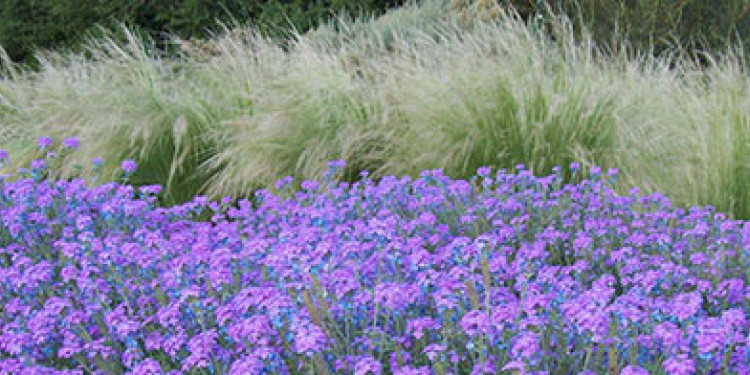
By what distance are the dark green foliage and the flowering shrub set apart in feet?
20.4

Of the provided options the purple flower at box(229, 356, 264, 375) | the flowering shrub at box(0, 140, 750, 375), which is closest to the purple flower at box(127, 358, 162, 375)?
the flowering shrub at box(0, 140, 750, 375)

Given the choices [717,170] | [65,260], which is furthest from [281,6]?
[65,260]

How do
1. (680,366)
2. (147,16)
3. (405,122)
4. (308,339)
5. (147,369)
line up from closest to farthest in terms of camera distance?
1. (680,366)
2. (308,339)
3. (147,369)
4. (405,122)
5. (147,16)

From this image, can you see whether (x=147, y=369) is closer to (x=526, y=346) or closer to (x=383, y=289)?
(x=383, y=289)

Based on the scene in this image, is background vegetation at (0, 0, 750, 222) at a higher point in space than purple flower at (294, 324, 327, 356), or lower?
lower

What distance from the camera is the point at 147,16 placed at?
10930 mm

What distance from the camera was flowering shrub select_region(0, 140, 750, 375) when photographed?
6.07ft

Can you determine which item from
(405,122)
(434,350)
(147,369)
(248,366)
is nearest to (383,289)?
(434,350)

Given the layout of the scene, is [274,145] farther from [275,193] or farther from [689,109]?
[689,109]

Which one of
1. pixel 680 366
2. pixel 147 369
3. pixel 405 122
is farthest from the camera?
pixel 405 122

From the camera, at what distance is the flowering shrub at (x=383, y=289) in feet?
6.07

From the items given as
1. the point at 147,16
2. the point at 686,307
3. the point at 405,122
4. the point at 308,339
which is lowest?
the point at 147,16

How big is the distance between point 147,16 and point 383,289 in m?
9.61

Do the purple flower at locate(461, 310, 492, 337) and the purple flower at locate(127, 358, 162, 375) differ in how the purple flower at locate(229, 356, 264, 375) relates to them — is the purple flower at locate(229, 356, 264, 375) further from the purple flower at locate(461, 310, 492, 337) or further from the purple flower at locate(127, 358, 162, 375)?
the purple flower at locate(461, 310, 492, 337)
